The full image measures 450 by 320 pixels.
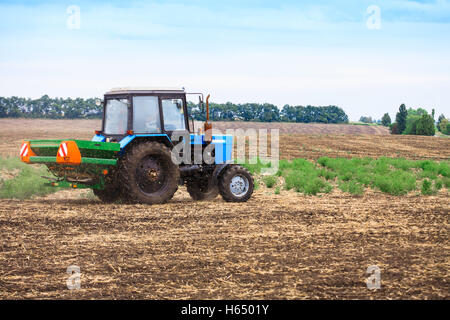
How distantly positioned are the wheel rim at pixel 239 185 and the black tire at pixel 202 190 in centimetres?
63

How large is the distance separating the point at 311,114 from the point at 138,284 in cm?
6344

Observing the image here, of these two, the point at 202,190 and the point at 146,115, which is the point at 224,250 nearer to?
the point at 146,115

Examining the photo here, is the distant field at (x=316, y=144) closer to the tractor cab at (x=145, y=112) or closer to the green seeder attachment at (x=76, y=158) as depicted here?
the tractor cab at (x=145, y=112)

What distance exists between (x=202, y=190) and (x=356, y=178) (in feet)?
20.8

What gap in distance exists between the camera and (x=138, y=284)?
18.5 ft

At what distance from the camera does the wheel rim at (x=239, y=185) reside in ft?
38.3

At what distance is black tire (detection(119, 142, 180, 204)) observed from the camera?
10.5 m

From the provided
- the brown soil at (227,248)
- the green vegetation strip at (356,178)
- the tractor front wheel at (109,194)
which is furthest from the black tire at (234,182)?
the green vegetation strip at (356,178)

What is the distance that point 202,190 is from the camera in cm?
1238

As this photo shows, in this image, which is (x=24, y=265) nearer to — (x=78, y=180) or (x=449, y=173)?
(x=78, y=180)

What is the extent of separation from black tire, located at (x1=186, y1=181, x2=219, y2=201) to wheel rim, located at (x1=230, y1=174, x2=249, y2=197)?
0.63m

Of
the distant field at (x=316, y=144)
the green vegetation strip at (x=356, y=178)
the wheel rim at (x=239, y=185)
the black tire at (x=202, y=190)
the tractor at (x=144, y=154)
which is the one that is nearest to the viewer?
the tractor at (x=144, y=154)

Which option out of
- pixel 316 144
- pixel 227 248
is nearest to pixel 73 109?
pixel 316 144

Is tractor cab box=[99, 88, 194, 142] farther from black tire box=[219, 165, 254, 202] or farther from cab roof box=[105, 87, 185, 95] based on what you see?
black tire box=[219, 165, 254, 202]
